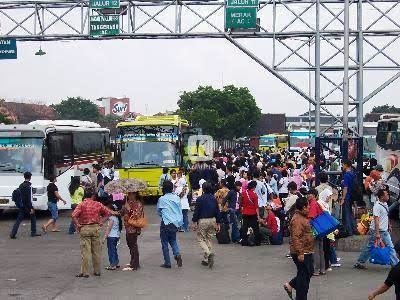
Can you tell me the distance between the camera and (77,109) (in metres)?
105

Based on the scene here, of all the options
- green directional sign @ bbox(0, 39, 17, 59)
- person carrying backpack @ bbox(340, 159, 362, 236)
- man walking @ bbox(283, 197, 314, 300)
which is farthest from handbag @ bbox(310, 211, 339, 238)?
green directional sign @ bbox(0, 39, 17, 59)

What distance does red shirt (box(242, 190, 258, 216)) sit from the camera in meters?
16.0

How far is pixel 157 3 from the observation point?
2588 cm

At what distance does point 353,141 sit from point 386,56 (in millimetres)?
5808

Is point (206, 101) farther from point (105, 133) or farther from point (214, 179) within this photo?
point (214, 179)

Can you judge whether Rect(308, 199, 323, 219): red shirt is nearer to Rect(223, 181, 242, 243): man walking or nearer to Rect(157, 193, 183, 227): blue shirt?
Rect(157, 193, 183, 227): blue shirt

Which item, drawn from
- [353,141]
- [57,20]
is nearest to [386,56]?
[353,141]

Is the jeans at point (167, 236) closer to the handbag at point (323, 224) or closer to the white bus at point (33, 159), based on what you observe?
the handbag at point (323, 224)

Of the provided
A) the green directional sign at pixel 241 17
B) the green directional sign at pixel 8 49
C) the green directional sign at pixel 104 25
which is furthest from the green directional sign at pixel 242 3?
the green directional sign at pixel 8 49

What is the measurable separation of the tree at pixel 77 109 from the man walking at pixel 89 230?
91.1 metres

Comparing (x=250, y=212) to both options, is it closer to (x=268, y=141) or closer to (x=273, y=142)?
(x=273, y=142)

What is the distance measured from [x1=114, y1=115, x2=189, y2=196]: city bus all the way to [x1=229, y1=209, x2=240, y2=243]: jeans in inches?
374

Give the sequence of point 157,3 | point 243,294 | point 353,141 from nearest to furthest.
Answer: point 243,294
point 353,141
point 157,3

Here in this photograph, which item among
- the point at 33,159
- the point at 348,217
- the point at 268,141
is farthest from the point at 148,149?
the point at 268,141
